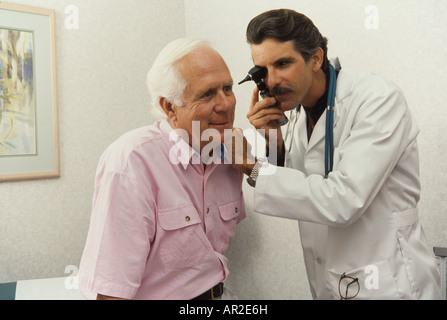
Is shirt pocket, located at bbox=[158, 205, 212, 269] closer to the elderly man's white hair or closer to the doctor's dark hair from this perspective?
the elderly man's white hair

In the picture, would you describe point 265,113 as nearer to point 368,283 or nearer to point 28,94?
point 368,283

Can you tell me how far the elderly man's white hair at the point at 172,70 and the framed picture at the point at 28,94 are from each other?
3.67 ft

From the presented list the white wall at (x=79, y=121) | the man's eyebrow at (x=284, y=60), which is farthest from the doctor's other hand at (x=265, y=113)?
the white wall at (x=79, y=121)

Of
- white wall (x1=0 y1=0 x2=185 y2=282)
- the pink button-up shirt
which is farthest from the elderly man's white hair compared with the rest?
white wall (x1=0 y1=0 x2=185 y2=282)

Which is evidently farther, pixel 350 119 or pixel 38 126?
pixel 38 126

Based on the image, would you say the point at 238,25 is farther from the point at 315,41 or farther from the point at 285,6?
the point at 315,41

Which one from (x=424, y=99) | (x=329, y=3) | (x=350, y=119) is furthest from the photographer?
(x=329, y=3)

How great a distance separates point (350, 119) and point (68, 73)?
1.52 metres

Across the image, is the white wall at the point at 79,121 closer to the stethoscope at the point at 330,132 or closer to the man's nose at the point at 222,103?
the man's nose at the point at 222,103

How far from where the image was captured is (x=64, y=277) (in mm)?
2088

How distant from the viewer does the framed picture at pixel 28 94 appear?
2000 millimetres

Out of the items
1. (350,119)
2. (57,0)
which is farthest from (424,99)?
(57,0)

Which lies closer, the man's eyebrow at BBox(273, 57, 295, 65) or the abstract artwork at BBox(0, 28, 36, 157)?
the man's eyebrow at BBox(273, 57, 295, 65)

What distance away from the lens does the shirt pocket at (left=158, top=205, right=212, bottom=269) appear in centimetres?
112
